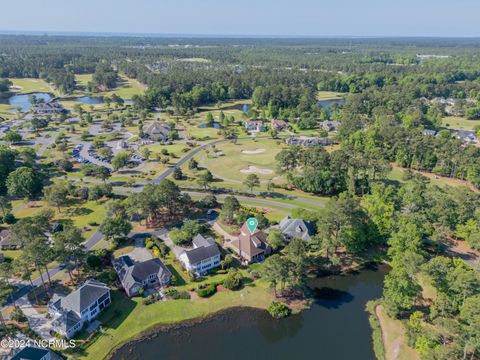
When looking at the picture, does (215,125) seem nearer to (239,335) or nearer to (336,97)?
(336,97)

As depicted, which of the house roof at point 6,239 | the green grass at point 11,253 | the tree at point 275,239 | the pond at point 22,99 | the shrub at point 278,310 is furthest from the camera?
the pond at point 22,99

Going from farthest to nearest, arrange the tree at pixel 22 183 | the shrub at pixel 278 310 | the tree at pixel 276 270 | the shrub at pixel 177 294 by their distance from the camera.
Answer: the tree at pixel 22 183 < the shrub at pixel 177 294 < the tree at pixel 276 270 < the shrub at pixel 278 310

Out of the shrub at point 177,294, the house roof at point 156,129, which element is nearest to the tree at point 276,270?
the shrub at point 177,294

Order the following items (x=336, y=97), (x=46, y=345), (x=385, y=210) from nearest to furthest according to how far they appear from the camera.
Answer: (x=46, y=345), (x=385, y=210), (x=336, y=97)

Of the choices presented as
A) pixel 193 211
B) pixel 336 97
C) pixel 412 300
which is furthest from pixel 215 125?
pixel 412 300

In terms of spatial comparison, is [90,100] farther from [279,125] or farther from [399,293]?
[399,293]

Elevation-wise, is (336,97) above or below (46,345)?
above

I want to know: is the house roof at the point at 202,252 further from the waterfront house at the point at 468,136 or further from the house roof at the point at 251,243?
the waterfront house at the point at 468,136
